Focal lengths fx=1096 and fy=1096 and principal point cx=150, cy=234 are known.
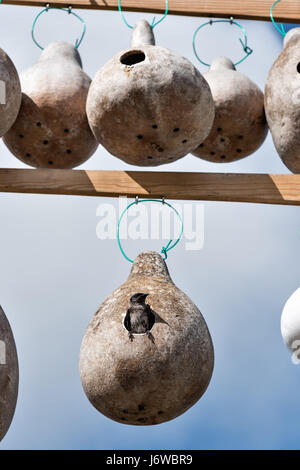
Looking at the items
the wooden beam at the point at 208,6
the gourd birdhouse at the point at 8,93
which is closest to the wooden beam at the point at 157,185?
the gourd birdhouse at the point at 8,93

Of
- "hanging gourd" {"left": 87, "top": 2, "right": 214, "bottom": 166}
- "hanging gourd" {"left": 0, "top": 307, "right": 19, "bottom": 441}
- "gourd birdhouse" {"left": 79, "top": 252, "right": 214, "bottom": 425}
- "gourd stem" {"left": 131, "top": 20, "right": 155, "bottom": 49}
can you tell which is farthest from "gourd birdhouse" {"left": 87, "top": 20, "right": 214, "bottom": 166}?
"hanging gourd" {"left": 0, "top": 307, "right": 19, "bottom": 441}

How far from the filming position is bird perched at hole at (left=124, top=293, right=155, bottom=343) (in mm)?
2760

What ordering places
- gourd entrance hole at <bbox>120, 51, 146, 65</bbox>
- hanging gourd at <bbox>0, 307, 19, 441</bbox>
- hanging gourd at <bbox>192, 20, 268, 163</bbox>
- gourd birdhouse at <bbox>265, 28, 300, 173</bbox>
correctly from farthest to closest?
hanging gourd at <bbox>192, 20, 268, 163</bbox>, gourd birdhouse at <bbox>265, 28, 300, 173</bbox>, gourd entrance hole at <bbox>120, 51, 146, 65</bbox>, hanging gourd at <bbox>0, 307, 19, 441</bbox>

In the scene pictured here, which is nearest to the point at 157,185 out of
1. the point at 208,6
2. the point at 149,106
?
the point at 149,106

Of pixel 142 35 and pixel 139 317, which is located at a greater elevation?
pixel 142 35

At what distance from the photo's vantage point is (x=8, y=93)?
299 centimetres

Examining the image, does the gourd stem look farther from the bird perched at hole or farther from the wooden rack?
the bird perched at hole

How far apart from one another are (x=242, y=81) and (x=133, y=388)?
45.3 inches

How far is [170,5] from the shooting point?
347 cm

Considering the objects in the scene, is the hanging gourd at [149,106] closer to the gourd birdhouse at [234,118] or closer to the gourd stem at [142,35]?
the gourd stem at [142,35]

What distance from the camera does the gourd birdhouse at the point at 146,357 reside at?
271 centimetres

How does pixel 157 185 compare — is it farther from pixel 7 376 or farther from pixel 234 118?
pixel 7 376

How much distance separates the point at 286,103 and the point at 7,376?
3.74 ft

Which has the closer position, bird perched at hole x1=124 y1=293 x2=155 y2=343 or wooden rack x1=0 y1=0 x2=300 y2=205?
bird perched at hole x1=124 y1=293 x2=155 y2=343
